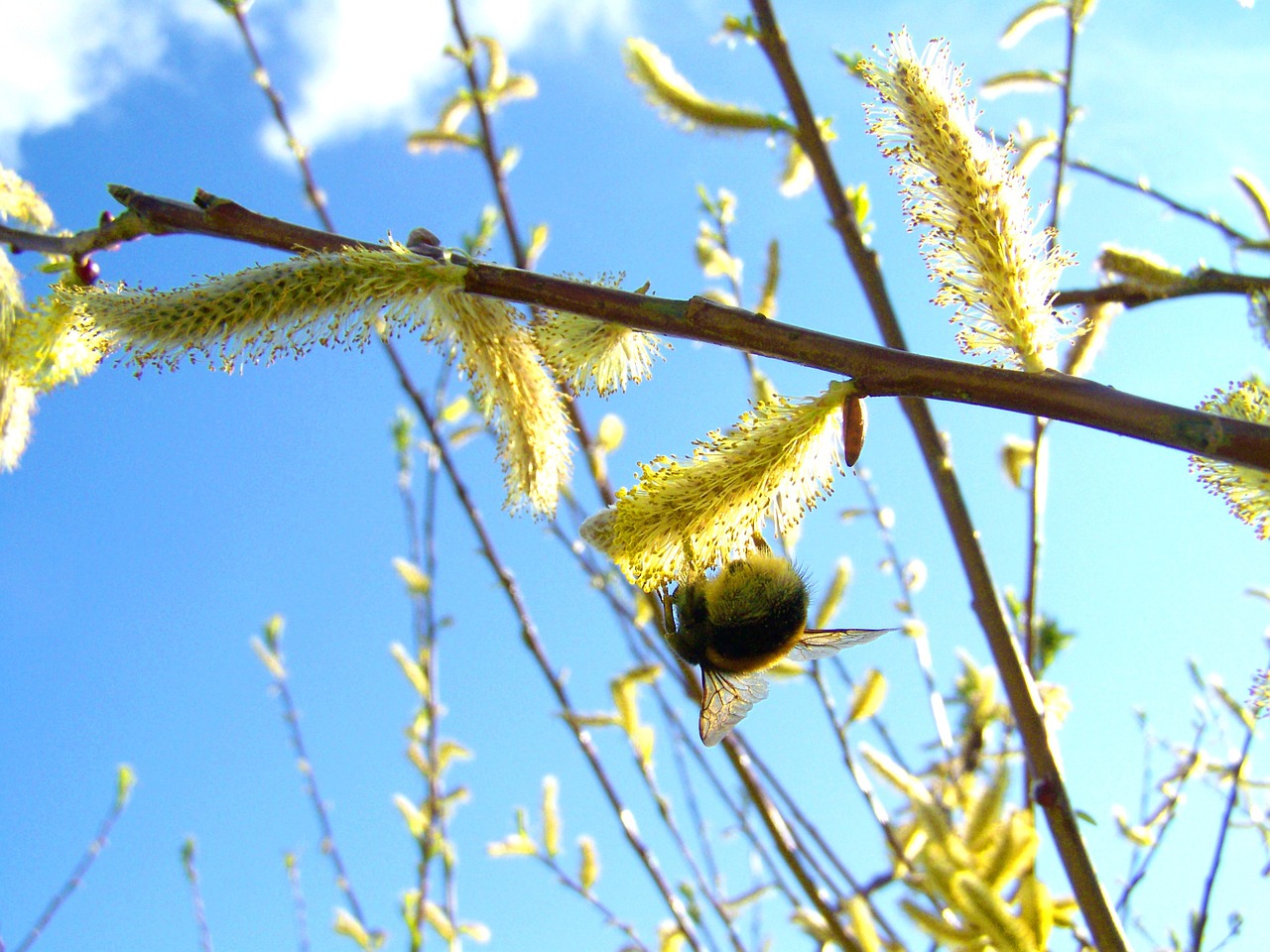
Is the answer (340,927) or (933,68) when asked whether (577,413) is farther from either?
(340,927)

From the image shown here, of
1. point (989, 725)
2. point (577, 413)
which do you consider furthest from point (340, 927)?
point (989, 725)

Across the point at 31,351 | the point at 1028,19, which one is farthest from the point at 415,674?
the point at 1028,19

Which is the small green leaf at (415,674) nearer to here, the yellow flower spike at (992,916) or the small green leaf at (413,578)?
the small green leaf at (413,578)

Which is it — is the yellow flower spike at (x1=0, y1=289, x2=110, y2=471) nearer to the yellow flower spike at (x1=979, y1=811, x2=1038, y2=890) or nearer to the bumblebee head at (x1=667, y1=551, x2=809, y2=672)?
the bumblebee head at (x1=667, y1=551, x2=809, y2=672)

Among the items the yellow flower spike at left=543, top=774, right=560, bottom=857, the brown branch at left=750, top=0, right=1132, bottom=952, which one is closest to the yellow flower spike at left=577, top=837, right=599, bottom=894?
the yellow flower spike at left=543, top=774, right=560, bottom=857

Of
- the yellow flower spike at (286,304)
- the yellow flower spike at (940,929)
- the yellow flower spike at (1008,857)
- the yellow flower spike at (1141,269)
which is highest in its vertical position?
the yellow flower spike at (1141,269)

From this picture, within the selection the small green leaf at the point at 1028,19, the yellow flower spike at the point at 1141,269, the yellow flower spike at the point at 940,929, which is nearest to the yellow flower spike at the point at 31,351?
the yellow flower spike at the point at 940,929

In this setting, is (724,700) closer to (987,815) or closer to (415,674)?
(987,815)
